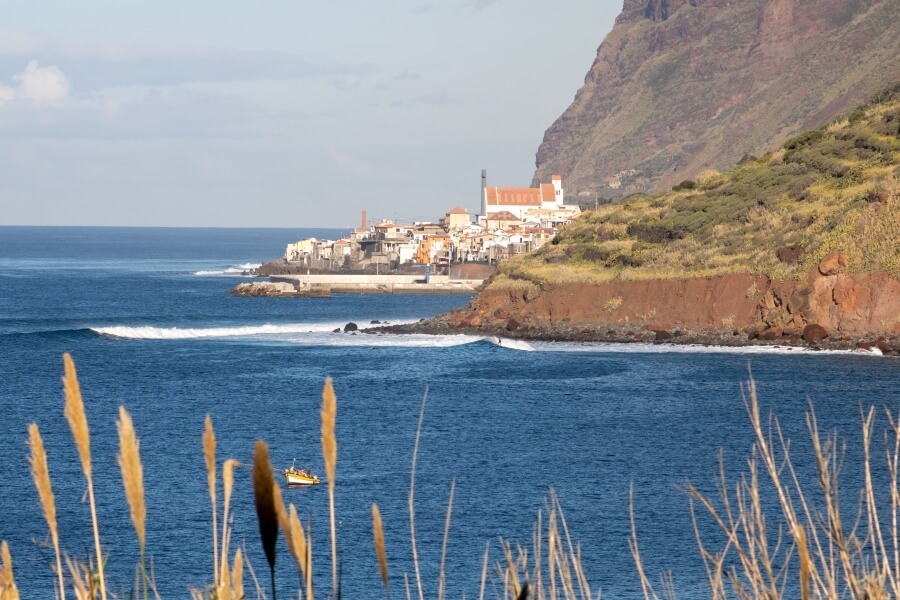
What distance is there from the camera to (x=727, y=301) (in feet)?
208

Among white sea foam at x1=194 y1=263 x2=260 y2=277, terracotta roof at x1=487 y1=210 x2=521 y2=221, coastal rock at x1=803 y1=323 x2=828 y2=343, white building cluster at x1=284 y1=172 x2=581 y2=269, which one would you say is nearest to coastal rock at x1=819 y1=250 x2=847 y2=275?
coastal rock at x1=803 y1=323 x2=828 y2=343

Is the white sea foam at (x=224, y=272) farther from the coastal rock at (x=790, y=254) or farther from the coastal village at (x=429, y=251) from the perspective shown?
the coastal rock at (x=790, y=254)

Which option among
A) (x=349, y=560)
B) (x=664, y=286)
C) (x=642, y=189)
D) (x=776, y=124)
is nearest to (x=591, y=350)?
(x=664, y=286)

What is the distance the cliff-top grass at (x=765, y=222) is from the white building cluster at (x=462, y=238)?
3912cm

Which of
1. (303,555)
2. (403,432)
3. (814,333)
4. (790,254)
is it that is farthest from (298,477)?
(790,254)

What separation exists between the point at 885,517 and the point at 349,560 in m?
10.0

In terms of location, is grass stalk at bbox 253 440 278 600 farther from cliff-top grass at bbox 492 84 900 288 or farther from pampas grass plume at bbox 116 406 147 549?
cliff-top grass at bbox 492 84 900 288

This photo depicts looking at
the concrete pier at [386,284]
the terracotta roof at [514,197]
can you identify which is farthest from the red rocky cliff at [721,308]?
the terracotta roof at [514,197]

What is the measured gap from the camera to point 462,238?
13400cm

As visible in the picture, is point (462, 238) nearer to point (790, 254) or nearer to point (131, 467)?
point (790, 254)

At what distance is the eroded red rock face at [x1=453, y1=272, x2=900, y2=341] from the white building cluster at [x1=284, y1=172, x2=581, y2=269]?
4906cm

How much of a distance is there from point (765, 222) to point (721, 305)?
8.33m

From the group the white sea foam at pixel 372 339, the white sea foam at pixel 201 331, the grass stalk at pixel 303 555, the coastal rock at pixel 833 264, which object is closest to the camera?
the grass stalk at pixel 303 555

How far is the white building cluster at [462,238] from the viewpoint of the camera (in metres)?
128
